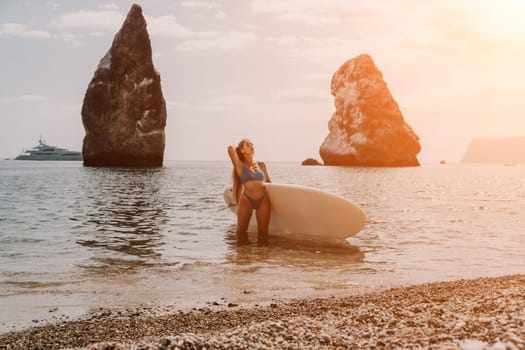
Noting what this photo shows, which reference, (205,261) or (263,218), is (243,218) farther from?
(205,261)

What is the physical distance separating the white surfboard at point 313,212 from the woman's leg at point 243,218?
2.22ft

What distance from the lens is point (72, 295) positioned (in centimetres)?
597

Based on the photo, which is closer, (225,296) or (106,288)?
(225,296)

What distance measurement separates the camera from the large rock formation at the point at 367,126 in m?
101

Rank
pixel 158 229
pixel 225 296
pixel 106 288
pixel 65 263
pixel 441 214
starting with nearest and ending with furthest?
pixel 225 296, pixel 106 288, pixel 65 263, pixel 158 229, pixel 441 214

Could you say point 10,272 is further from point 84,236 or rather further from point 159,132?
point 159,132

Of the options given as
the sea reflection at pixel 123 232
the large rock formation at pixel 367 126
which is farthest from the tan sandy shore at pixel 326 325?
the large rock formation at pixel 367 126

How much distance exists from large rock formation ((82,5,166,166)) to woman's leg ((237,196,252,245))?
202 feet

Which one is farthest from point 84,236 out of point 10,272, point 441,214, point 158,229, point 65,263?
point 441,214

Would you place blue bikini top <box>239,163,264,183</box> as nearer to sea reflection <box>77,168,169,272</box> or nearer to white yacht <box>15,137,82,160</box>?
sea reflection <box>77,168,169,272</box>

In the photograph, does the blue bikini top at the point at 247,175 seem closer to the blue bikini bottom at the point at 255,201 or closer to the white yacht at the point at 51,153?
the blue bikini bottom at the point at 255,201

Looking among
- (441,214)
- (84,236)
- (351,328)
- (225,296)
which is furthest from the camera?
(441,214)

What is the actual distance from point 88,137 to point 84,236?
6301 cm

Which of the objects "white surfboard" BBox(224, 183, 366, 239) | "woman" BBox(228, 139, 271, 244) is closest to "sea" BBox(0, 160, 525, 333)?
"white surfboard" BBox(224, 183, 366, 239)
